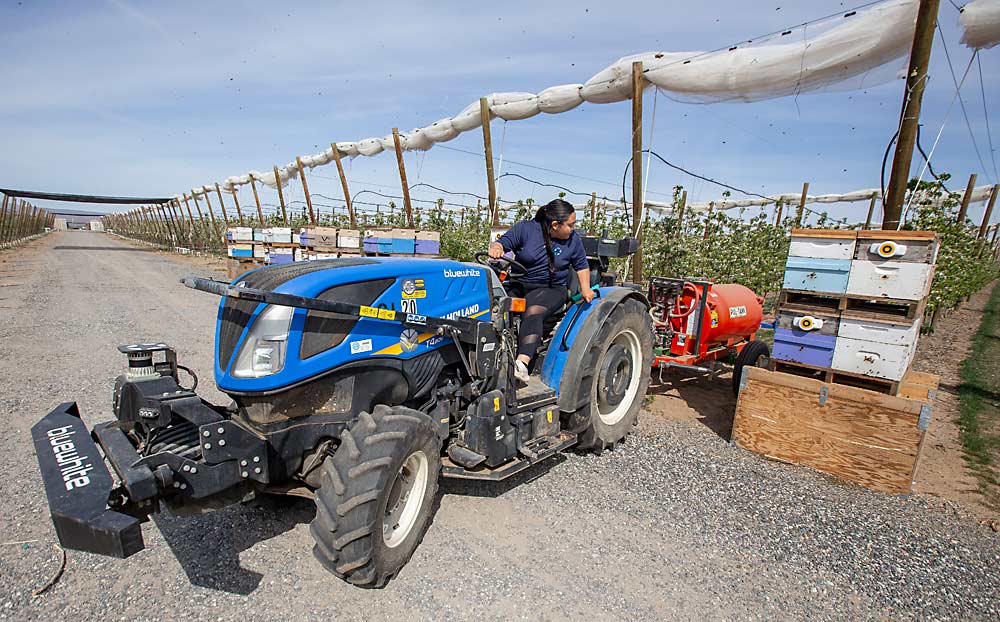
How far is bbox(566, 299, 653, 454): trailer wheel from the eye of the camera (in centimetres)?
A: 400

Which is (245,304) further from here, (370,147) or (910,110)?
(370,147)

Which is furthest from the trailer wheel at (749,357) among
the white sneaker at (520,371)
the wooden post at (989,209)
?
the wooden post at (989,209)

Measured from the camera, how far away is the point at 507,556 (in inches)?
115

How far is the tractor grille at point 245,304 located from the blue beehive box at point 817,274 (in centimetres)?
364

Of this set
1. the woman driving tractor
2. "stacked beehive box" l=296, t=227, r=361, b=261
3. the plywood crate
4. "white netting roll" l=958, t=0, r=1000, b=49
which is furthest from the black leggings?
"stacked beehive box" l=296, t=227, r=361, b=261

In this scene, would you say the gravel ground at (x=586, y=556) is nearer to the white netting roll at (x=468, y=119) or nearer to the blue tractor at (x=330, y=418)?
the blue tractor at (x=330, y=418)

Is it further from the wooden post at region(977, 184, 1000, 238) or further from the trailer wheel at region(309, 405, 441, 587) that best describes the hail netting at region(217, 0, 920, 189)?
the wooden post at region(977, 184, 1000, 238)

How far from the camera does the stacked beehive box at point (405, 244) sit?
29.2ft

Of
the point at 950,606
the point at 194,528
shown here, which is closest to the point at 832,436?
the point at 950,606

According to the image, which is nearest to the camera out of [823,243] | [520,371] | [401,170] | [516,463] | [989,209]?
[516,463]

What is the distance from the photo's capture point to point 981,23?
4.20 m

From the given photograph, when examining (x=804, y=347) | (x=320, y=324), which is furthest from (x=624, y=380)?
(x=320, y=324)

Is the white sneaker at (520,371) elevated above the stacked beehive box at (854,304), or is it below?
below

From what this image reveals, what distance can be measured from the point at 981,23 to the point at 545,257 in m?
3.89
